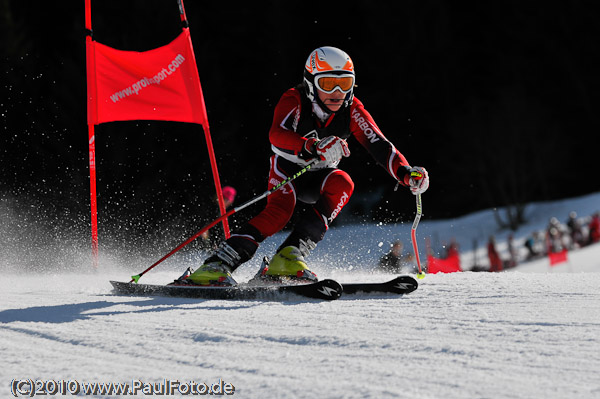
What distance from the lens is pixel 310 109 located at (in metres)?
4.03

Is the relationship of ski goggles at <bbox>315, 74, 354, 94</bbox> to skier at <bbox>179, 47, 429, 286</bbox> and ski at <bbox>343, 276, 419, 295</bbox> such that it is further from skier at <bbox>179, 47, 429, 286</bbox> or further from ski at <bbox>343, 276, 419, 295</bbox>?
ski at <bbox>343, 276, 419, 295</bbox>

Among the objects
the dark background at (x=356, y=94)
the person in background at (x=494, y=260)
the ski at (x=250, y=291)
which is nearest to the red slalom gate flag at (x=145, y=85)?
the ski at (x=250, y=291)

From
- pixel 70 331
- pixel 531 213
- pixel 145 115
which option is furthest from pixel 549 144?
pixel 70 331

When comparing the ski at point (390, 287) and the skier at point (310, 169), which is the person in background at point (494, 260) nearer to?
the skier at point (310, 169)

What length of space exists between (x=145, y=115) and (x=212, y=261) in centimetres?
210

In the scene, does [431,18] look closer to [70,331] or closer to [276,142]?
[276,142]

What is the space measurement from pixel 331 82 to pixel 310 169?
20.2 inches

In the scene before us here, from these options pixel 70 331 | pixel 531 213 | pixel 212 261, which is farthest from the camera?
pixel 531 213

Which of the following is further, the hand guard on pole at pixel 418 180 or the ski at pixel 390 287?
the hand guard on pole at pixel 418 180

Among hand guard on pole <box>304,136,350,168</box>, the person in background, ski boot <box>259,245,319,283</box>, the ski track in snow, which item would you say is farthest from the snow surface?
the person in background

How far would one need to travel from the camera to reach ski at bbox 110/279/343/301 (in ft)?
10.6

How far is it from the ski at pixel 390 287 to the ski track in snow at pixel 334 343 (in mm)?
71

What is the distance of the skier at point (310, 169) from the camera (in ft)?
12.0

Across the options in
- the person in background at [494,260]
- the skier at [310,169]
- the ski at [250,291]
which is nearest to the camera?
the ski at [250,291]
